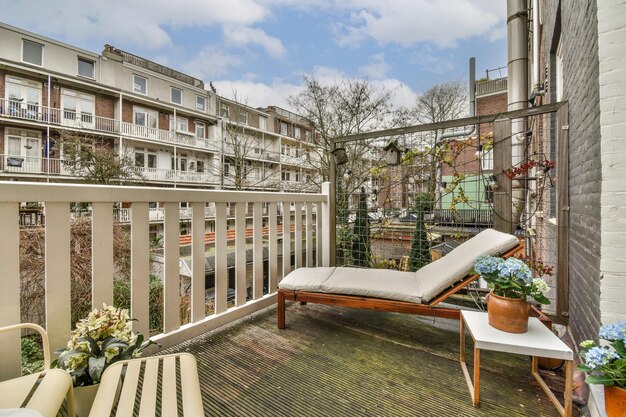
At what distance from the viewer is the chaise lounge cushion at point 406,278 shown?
6.70 feet

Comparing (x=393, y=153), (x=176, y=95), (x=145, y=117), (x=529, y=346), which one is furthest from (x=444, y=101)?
(x=176, y=95)

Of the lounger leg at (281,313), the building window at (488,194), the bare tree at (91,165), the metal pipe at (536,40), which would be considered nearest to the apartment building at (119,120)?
the bare tree at (91,165)

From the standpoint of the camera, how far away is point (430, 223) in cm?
357

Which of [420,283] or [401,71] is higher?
[401,71]

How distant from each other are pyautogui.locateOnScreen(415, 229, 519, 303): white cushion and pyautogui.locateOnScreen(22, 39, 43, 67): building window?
62.9 ft

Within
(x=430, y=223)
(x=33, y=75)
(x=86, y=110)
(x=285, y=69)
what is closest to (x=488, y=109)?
(x=285, y=69)

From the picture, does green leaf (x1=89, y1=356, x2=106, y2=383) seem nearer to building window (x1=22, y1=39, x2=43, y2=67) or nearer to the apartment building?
the apartment building

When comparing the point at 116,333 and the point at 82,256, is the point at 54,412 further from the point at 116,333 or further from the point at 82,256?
the point at 82,256

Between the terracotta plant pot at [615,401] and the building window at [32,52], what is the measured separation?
65.7 feet

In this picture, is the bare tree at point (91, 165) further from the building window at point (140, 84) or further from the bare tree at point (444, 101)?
the bare tree at point (444, 101)

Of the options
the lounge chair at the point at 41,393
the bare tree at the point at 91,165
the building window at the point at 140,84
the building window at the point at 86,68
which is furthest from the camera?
the building window at the point at 140,84

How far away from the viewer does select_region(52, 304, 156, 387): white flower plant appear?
1.26m

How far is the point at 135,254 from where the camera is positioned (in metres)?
1.85

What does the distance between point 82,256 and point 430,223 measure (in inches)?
237
